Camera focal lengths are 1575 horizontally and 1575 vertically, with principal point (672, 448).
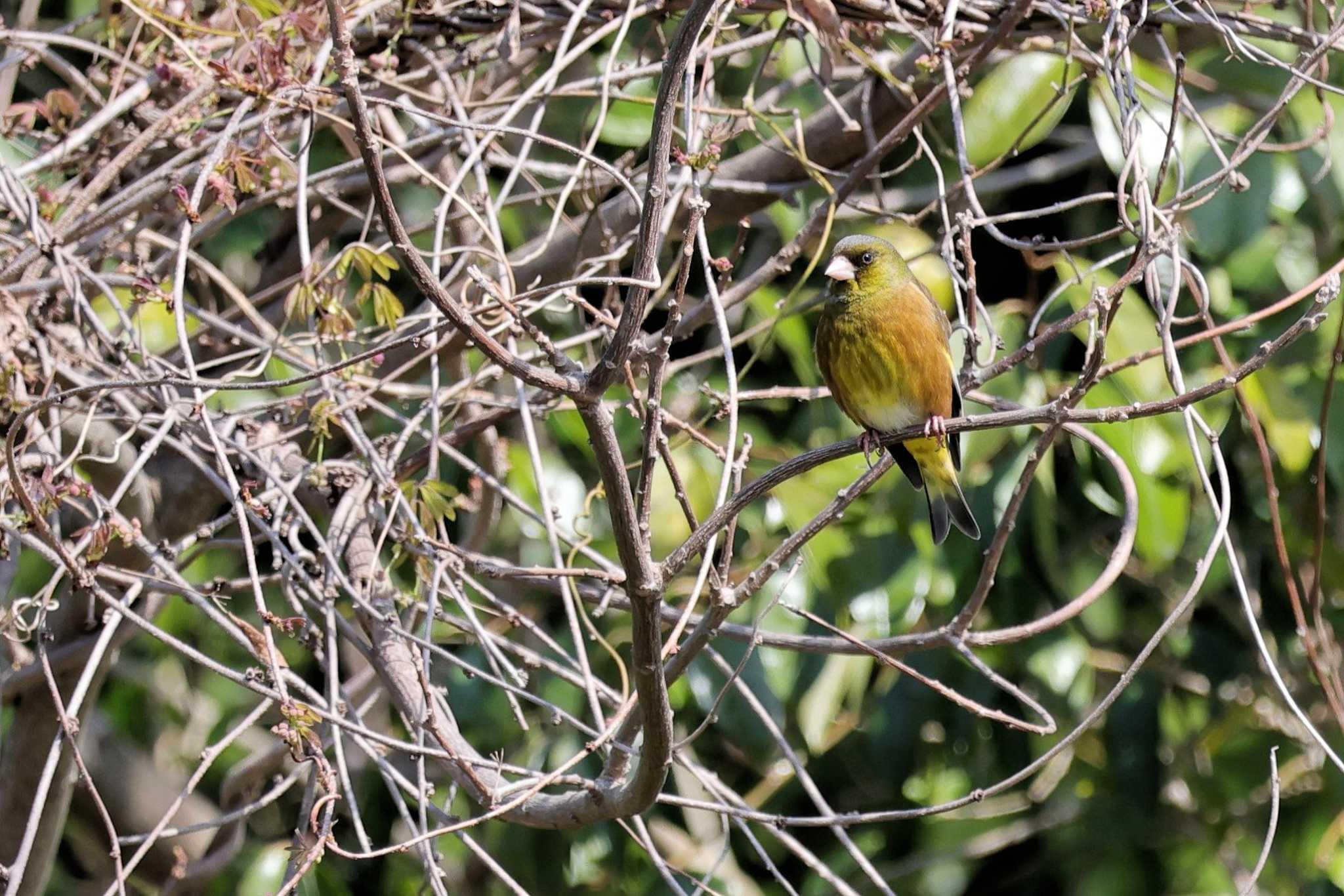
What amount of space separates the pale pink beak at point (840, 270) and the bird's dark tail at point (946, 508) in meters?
0.57

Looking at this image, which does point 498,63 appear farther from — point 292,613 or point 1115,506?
point 1115,506

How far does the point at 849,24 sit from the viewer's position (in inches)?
120

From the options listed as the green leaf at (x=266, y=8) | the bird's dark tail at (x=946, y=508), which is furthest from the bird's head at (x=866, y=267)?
the green leaf at (x=266, y=8)

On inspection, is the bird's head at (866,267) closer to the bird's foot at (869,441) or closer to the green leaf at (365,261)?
the bird's foot at (869,441)

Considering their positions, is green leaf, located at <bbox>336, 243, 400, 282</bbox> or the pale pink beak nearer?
green leaf, located at <bbox>336, 243, 400, 282</bbox>

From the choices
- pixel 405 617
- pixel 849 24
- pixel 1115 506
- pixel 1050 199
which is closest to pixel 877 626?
pixel 1115 506

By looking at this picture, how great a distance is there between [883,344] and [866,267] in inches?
6.5

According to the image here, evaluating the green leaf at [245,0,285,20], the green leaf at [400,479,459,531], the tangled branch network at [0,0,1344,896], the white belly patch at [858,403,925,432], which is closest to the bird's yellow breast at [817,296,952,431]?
the white belly patch at [858,403,925,432]

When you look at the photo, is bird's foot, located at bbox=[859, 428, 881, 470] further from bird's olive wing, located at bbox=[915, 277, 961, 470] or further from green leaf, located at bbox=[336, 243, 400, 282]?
green leaf, located at bbox=[336, 243, 400, 282]

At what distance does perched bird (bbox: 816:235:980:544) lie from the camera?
323cm

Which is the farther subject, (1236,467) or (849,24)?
(1236,467)

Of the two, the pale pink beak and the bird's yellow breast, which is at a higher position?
the pale pink beak

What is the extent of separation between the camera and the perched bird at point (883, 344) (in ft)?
10.6

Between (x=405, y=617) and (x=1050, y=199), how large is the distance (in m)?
2.44
